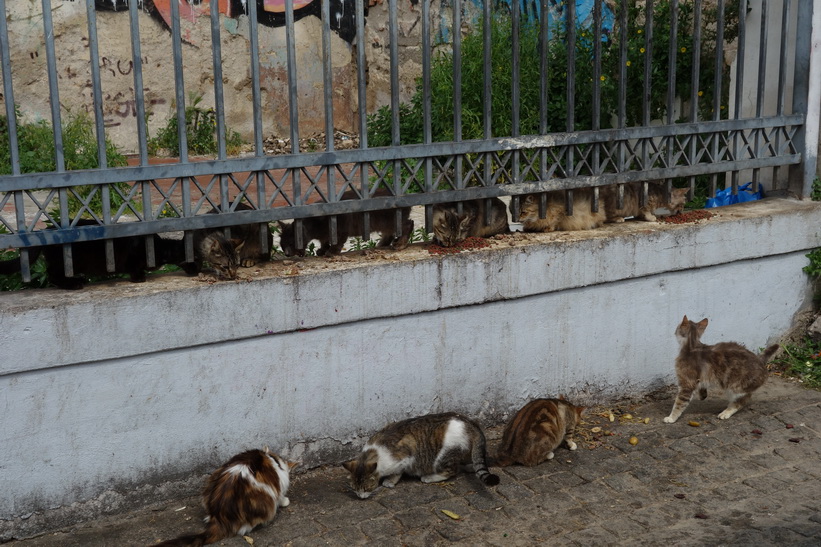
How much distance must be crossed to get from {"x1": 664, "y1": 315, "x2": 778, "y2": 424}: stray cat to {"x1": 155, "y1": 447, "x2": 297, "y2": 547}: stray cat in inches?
112

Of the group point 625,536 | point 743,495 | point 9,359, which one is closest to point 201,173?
point 9,359

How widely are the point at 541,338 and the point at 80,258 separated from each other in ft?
9.56

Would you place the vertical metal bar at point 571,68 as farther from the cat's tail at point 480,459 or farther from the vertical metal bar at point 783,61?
the cat's tail at point 480,459

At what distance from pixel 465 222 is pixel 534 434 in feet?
4.58

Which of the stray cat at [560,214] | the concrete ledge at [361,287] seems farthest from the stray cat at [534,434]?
the stray cat at [560,214]

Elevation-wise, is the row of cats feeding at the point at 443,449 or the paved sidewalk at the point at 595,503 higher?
the row of cats feeding at the point at 443,449

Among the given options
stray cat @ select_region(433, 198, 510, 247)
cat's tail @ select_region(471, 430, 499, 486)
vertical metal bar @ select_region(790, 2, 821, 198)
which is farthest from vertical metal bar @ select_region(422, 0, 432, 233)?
vertical metal bar @ select_region(790, 2, 821, 198)

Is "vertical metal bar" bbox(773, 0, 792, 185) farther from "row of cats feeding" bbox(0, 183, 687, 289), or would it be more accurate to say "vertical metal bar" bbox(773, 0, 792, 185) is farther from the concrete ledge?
"row of cats feeding" bbox(0, 183, 687, 289)

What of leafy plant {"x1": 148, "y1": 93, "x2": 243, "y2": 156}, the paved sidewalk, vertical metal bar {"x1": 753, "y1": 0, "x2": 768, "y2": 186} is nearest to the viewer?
the paved sidewalk

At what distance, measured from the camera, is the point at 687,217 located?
21.2ft

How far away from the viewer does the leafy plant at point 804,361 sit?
6586mm

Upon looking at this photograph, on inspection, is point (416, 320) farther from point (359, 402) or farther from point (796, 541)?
point (796, 541)

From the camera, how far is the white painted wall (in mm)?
4438

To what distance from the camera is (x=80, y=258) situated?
15.7 feet
